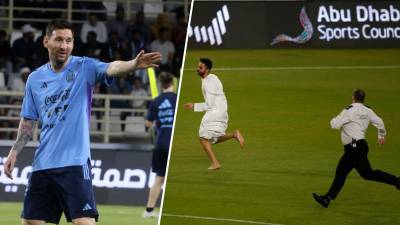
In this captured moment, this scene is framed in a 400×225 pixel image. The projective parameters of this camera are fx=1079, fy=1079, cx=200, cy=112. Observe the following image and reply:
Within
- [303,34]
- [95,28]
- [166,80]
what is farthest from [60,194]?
[95,28]

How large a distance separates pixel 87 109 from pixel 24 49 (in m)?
10.1

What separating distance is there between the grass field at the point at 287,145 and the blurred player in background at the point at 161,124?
14.3 ft

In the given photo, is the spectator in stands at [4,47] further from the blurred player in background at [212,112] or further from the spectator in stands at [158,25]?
the blurred player in background at [212,112]

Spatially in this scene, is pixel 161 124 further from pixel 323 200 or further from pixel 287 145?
pixel 323 200

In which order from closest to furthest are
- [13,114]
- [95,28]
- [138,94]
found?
[138,94] < [13,114] < [95,28]

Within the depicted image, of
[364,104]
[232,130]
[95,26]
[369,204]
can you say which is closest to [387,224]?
[369,204]

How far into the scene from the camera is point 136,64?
17.8ft

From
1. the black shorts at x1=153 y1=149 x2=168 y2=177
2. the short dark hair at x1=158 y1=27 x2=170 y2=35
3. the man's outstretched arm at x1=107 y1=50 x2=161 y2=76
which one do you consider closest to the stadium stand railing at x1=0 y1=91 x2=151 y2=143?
the short dark hair at x1=158 y1=27 x2=170 y2=35

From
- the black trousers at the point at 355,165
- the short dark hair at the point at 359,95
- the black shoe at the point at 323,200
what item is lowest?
the black shoe at the point at 323,200

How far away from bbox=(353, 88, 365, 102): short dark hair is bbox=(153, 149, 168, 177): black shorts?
510 cm

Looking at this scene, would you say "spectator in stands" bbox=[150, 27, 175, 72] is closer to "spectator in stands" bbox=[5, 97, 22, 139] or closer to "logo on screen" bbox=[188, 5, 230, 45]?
"spectator in stands" bbox=[5, 97, 22, 139]

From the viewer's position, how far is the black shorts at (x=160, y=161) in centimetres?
1107

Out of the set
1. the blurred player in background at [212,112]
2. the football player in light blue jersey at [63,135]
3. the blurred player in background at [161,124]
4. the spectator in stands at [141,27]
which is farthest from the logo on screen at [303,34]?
the spectator in stands at [141,27]

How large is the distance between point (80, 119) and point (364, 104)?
1.61 meters
